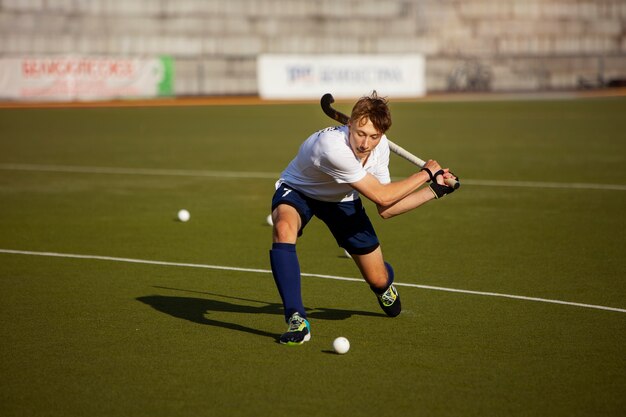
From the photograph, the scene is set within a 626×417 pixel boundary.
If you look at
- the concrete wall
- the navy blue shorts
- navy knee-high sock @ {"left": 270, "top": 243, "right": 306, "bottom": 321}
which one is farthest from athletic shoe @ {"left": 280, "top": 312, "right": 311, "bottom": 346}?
the concrete wall

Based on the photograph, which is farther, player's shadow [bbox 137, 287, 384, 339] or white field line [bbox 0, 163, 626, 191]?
white field line [bbox 0, 163, 626, 191]

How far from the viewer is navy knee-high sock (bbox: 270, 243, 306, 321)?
22.4ft

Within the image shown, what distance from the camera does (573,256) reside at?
10.0m

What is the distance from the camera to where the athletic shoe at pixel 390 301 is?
750cm

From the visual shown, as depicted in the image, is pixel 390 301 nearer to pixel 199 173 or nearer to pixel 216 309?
pixel 216 309

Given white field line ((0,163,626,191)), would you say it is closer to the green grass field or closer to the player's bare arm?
the green grass field

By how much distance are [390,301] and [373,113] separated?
62.9 inches

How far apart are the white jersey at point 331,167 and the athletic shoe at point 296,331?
983mm

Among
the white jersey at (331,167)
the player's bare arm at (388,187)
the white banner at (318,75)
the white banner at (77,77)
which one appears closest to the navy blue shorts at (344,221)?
the white jersey at (331,167)

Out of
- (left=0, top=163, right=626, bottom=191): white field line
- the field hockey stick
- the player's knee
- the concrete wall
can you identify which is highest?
the concrete wall

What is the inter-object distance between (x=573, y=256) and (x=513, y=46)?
42.5 m

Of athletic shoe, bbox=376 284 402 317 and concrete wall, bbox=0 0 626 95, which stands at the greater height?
concrete wall, bbox=0 0 626 95

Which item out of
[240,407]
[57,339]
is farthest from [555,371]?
[57,339]

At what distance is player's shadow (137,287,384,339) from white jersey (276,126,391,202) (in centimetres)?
93
